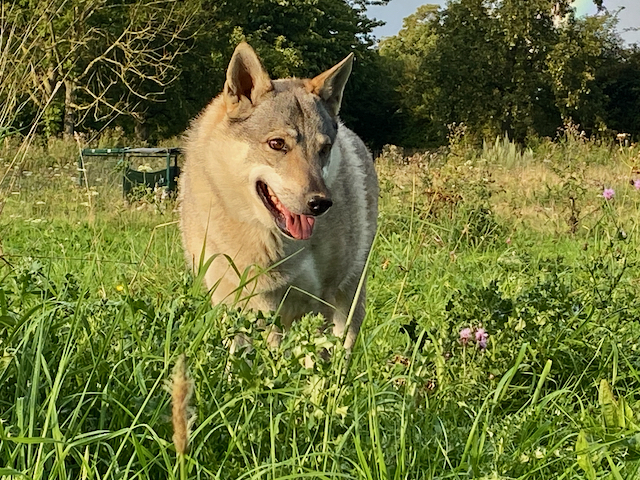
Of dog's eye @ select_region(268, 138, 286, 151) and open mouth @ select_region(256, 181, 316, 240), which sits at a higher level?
dog's eye @ select_region(268, 138, 286, 151)

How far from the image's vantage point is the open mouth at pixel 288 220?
280 centimetres

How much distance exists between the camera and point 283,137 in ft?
9.41

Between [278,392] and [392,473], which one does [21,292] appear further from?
[392,473]

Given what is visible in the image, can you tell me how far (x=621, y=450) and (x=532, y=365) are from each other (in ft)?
1.93

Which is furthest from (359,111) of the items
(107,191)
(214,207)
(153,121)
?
(214,207)

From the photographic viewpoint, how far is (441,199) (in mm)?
5793

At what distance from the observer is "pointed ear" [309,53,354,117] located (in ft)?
10.2

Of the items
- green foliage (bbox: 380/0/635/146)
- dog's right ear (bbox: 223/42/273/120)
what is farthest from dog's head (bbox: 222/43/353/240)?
green foliage (bbox: 380/0/635/146)

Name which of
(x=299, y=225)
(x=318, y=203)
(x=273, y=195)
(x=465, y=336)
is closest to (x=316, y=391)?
(x=465, y=336)

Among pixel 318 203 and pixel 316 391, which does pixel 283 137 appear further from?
pixel 316 391

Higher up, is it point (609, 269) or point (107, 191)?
point (609, 269)

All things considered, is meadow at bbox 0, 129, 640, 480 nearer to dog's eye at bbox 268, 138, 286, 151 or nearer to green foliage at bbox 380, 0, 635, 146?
dog's eye at bbox 268, 138, 286, 151

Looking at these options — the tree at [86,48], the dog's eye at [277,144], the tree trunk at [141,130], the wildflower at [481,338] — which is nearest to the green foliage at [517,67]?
the tree trunk at [141,130]

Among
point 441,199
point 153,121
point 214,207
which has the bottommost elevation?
point 153,121
